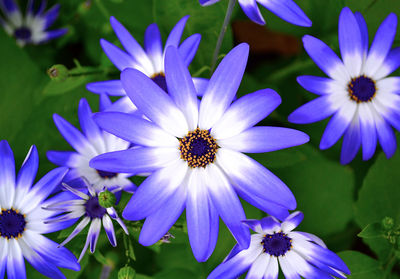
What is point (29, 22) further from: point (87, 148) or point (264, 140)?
point (264, 140)

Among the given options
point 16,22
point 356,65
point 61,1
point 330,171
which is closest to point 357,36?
point 356,65

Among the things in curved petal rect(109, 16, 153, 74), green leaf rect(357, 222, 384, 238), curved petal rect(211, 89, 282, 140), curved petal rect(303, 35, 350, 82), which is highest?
curved petal rect(109, 16, 153, 74)

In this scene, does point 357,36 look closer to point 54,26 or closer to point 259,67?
point 259,67

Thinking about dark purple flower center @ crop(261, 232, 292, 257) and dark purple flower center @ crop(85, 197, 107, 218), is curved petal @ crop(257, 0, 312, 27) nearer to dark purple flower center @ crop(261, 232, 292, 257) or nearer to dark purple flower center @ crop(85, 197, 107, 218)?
dark purple flower center @ crop(261, 232, 292, 257)

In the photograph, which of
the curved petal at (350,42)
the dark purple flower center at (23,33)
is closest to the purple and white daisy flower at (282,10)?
the curved petal at (350,42)

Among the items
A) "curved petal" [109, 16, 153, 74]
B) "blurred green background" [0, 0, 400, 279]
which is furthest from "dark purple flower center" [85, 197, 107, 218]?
"curved petal" [109, 16, 153, 74]

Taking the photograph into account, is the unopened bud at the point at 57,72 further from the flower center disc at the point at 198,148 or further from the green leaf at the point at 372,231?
the green leaf at the point at 372,231
